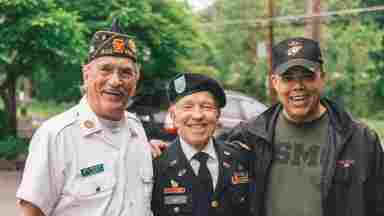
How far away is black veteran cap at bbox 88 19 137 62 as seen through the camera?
2.52 metres

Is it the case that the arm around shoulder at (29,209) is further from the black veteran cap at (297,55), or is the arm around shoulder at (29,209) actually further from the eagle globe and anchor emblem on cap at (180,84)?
the black veteran cap at (297,55)

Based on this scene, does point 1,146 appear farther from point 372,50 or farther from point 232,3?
point 232,3

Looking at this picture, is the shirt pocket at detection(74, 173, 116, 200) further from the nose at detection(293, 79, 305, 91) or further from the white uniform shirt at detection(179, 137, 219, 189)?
the nose at detection(293, 79, 305, 91)

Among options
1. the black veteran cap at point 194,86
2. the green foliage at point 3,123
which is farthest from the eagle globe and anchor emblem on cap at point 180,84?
the green foliage at point 3,123

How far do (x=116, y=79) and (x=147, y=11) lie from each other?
418 inches

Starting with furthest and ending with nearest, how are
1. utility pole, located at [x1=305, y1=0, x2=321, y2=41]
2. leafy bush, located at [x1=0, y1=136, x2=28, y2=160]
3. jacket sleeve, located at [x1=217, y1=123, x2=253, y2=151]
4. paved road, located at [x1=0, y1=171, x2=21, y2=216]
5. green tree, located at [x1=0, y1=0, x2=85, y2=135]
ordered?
utility pole, located at [x1=305, y1=0, x2=321, y2=41]
leafy bush, located at [x1=0, y1=136, x2=28, y2=160]
green tree, located at [x1=0, y1=0, x2=85, y2=135]
paved road, located at [x1=0, y1=171, x2=21, y2=216]
jacket sleeve, located at [x1=217, y1=123, x2=253, y2=151]

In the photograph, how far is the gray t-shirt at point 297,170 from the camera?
2.81 meters

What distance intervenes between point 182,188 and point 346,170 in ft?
2.59

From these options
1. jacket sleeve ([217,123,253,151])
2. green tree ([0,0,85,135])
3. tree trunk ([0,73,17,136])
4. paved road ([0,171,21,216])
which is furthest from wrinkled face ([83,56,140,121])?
tree trunk ([0,73,17,136])

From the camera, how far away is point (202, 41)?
14.3 metres

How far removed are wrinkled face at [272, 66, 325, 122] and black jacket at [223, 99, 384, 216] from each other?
0.13 m

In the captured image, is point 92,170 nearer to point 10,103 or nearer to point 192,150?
point 192,150

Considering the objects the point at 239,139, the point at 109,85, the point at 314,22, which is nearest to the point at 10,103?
the point at 239,139

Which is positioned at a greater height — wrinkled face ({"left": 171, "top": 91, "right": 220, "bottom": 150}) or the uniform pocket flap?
wrinkled face ({"left": 171, "top": 91, "right": 220, "bottom": 150})
